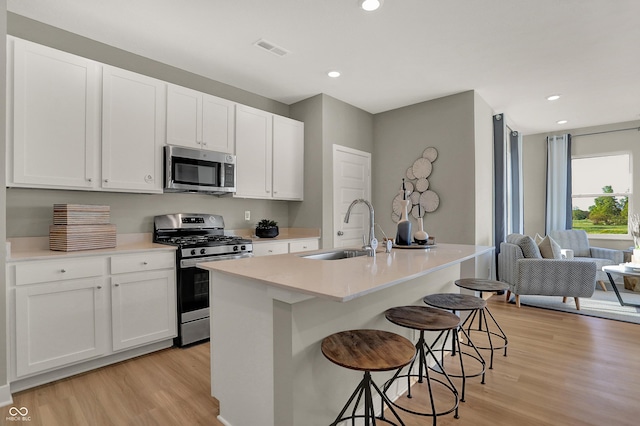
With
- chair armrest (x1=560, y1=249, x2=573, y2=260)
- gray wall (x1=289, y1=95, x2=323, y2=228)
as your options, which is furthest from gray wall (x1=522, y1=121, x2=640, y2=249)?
gray wall (x1=289, y1=95, x2=323, y2=228)

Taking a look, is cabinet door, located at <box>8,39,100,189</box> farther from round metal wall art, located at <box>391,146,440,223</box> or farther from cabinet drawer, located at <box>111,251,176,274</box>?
round metal wall art, located at <box>391,146,440,223</box>

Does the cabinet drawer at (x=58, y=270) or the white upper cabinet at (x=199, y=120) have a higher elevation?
the white upper cabinet at (x=199, y=120)

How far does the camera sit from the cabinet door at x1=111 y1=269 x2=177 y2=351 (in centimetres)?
255

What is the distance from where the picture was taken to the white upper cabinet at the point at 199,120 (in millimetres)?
3156

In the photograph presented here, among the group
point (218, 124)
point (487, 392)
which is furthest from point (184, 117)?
point (487, 392)

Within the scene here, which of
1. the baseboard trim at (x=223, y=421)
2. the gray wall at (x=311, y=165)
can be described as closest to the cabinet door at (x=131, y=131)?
the gray wall at (x=311, y=165)

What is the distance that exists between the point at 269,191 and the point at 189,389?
2328 millimetres

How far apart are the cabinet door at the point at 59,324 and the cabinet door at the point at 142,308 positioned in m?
0.09

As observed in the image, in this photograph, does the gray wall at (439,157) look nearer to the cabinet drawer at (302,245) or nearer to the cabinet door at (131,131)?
the cabinet drawer at (302,245)

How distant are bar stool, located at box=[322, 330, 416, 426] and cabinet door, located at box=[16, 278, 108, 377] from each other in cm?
192

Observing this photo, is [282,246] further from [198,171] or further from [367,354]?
[367,354]

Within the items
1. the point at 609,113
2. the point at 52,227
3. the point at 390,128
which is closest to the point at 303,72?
the point at 390,128

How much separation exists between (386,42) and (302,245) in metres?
2.36

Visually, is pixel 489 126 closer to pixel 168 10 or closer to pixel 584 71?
pixel 584 71
